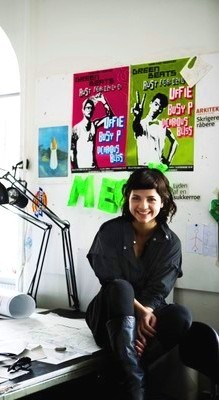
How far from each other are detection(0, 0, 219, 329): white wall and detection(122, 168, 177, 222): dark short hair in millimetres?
370

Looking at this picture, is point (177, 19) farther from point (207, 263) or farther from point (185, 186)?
point (207, 263)

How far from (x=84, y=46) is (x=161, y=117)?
0.59m

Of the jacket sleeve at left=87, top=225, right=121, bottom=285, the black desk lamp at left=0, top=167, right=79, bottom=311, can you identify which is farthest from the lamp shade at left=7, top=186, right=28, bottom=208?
the jacket sleeve at left=87, top=225, right=121, bottom=285

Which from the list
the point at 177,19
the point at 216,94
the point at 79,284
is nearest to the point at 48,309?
the point at 79,284

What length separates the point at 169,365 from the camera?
220cm

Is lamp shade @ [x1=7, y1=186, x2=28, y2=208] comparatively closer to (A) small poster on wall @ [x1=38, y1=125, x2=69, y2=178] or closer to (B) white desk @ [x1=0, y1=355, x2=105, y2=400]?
(A) small poster on wall @ [x1=38, y1=125, x2=69, y2=178]

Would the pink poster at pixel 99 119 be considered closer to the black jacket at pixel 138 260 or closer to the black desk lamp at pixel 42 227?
the black desk lamp at pixel 42 227

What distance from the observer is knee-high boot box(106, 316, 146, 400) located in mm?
1718

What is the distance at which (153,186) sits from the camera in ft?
6.82

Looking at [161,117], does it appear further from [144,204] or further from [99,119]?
[144,204]

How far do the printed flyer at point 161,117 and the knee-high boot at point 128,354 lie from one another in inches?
32.7

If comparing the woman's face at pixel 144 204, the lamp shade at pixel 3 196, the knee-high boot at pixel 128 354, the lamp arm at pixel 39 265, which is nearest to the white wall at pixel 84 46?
the lamp arm at pixel 39 265

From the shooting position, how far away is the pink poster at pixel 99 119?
8.16 ft

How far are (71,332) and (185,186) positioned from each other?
807 millimetres
